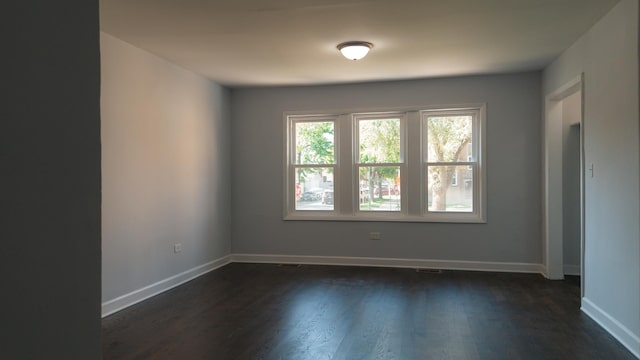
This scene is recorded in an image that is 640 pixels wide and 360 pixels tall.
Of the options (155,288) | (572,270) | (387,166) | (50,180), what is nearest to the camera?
(50,180)

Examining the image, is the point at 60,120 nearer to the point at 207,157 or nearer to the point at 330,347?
the point at 330,347

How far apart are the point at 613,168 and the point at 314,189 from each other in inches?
154

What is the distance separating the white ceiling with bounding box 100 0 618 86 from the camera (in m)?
3.51

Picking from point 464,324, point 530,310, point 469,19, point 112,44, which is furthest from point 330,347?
point 112,44

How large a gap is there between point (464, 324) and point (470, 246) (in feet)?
7.75

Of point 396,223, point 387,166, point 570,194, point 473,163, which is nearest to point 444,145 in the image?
point 473,163

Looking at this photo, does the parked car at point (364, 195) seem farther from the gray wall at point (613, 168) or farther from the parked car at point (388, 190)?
the gray wall at point (613, 168)

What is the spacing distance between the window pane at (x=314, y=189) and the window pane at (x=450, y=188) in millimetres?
1415

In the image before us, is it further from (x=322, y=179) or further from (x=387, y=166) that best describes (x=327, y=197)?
(x=387, y=166)

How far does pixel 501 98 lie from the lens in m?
5.85

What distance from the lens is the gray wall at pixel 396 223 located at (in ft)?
19.0

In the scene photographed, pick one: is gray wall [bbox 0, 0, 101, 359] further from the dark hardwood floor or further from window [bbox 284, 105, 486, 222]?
window [bbox 284, 105, 486, 222]

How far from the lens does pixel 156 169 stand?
486 centimetres

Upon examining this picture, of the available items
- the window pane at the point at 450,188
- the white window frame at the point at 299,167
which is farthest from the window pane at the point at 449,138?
the white window frame at the point at 299,167
